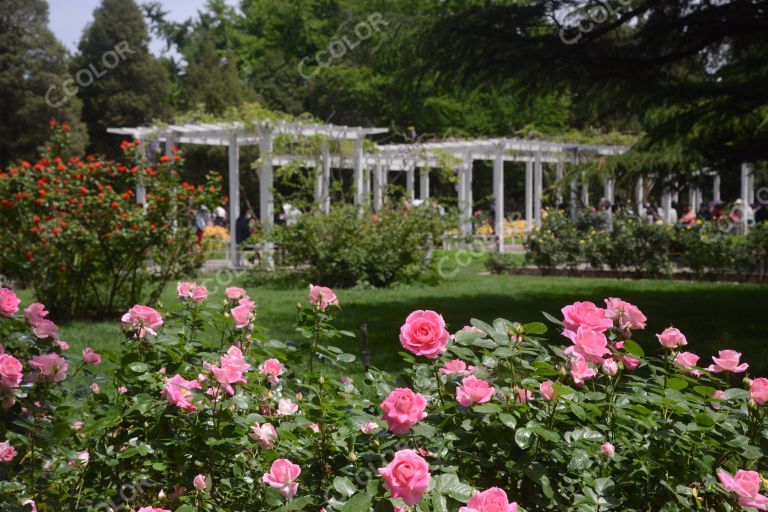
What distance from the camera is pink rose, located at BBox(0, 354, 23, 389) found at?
2.17 m

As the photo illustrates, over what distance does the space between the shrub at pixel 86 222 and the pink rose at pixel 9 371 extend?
6.64 meters

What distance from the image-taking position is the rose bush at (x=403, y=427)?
6.06ft

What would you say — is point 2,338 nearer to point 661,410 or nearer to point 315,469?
point 315,469

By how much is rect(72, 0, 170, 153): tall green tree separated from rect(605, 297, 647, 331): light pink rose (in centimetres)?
3797

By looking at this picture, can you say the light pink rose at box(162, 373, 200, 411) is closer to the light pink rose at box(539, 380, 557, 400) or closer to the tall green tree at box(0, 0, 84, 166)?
the light pink rose at box(539, 380, 557, 400)

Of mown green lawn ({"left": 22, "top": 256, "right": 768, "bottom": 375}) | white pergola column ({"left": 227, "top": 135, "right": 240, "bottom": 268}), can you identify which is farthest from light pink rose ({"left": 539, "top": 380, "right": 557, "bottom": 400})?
white pergola column ({"left": 227, "top": 135, "right": 240, "bottom": 268})

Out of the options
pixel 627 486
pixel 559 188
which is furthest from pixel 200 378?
pixel 559 188

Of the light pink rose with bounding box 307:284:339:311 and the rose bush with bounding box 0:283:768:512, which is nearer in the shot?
the rose bush with bounding box 0:283:768:512

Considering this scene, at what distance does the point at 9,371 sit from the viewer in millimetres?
2170

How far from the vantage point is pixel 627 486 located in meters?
1.99

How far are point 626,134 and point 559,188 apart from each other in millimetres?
20572

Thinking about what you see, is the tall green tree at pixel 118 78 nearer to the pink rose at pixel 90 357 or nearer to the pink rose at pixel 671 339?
the pink rose at pixel 90 357

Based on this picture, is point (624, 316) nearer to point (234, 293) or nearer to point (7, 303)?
point (234, 293)

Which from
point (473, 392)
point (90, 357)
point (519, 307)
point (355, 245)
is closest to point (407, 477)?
point (473, 392)
